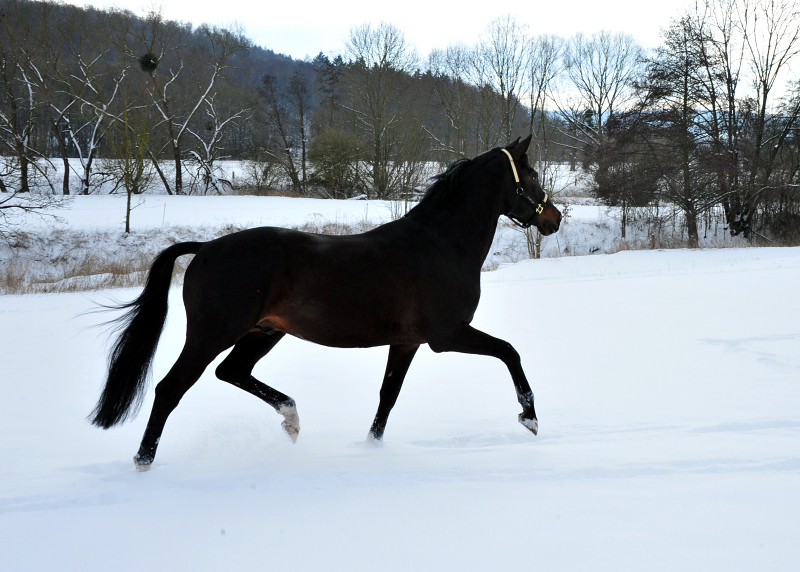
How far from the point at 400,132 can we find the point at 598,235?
14.6 metres

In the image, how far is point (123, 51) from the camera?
105 feet

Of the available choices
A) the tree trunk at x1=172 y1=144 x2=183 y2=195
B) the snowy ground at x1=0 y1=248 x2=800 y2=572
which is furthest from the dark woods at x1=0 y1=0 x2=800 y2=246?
the snowy ground at x1=0 y1=248 x2=800 y2=572

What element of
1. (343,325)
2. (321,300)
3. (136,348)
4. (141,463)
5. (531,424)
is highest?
(321,300)

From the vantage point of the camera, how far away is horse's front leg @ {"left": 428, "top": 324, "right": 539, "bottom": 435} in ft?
11.1

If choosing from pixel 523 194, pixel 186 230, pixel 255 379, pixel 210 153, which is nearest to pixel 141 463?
pixel 255 379

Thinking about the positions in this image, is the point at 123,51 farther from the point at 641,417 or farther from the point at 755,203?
the point at 641,417

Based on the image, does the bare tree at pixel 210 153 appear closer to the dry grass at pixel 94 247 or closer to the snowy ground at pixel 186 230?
the snowy ground at pixel 186 230

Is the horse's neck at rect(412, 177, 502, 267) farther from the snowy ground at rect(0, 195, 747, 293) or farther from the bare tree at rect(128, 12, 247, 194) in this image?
the bare tree at rect(128, 12, 247, 194)

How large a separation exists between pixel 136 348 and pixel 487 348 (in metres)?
2.07

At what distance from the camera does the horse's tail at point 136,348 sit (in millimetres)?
3334

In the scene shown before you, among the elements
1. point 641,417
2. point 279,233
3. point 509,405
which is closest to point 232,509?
point 279,233

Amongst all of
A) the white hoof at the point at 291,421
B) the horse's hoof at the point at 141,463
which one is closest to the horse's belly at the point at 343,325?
the white hoof at the point at 291,421

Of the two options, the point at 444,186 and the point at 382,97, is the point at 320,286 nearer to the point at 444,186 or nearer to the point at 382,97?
the point at 444,186

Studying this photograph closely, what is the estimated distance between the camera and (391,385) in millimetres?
3697
